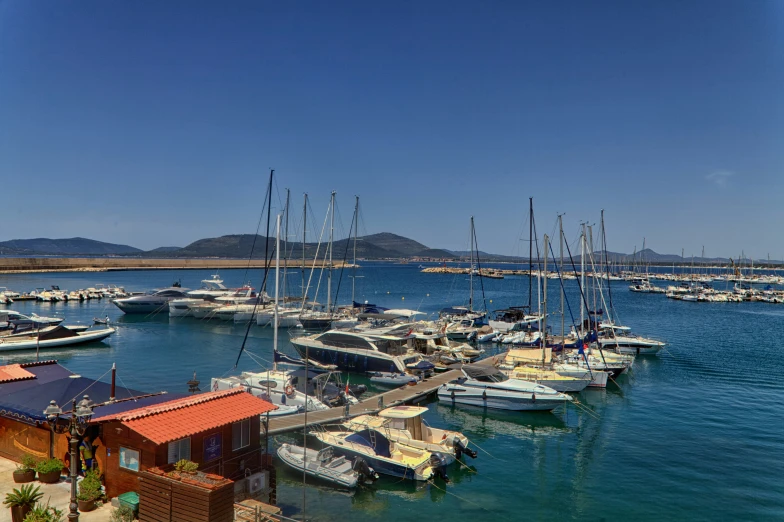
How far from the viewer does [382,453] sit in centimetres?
2200

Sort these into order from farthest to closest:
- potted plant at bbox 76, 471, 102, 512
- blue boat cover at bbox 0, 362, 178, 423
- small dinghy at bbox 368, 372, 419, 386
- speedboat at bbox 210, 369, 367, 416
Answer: small dinghy at bbox 368, 372, 419, 386 → speedboat at bbox 210, 369, 367, 416 → blue boat cover at bbox 0, 362, 178, 423 → potted plant at bbox 76, 471, 102, 512

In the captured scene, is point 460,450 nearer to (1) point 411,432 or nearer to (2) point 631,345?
(1) point 411,432

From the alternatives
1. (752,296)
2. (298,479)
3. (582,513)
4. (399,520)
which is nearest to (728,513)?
(582,513)

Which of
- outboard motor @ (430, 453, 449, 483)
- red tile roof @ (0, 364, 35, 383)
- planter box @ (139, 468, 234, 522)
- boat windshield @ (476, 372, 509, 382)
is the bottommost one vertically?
outboard motor @ (430, 453, 449, 483)

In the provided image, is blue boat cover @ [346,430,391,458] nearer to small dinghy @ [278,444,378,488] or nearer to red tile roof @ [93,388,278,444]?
small dinghy @ [278,444,378,488]

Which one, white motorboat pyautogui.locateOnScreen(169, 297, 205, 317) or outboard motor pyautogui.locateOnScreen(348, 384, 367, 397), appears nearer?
outboard motor pyautogui.locateOnScreen(348, 384, 367, 397)

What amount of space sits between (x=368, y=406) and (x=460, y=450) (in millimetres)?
7262

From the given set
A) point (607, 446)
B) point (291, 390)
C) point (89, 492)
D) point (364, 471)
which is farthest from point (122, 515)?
point (607, 446)

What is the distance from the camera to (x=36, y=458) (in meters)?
16.3

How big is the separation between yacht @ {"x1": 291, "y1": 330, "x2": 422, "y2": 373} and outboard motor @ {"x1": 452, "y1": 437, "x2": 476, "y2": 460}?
15.4m

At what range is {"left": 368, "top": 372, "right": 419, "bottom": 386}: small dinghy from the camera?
1473 inches

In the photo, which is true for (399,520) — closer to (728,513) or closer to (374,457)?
(374,457)

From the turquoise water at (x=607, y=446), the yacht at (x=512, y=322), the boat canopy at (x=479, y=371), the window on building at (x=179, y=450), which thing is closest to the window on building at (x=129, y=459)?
the window on building at (x=179, y=450)

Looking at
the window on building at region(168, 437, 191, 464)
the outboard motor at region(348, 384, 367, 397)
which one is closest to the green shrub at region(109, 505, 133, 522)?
the window on building at region(168, 437, 191, 464)
